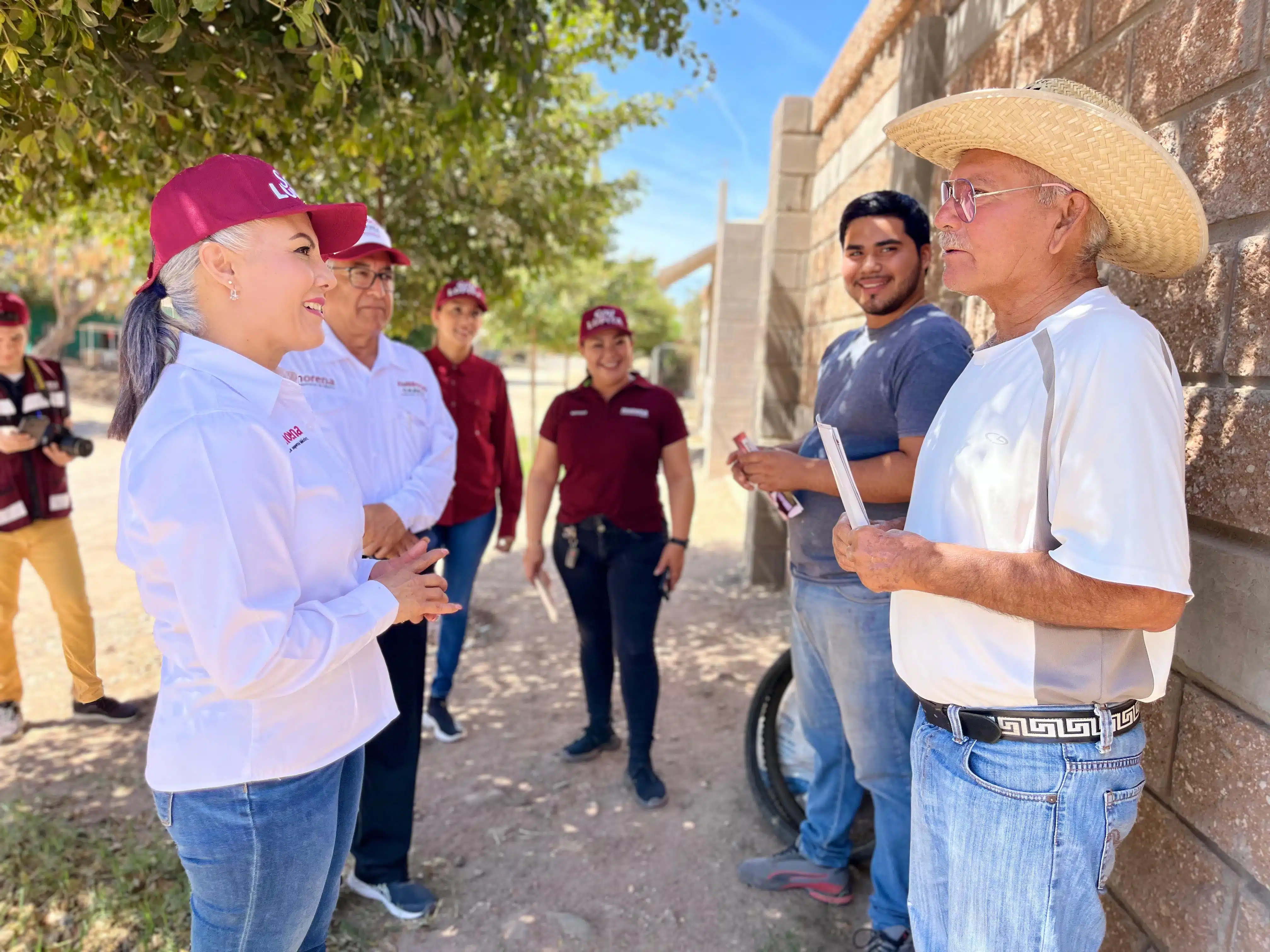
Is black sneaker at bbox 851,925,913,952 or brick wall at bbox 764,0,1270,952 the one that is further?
black sneaker at bbox 851,925,913,952

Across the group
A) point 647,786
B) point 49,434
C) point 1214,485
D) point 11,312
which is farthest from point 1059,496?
point 11,312

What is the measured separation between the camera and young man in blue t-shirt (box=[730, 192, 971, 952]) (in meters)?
2.35

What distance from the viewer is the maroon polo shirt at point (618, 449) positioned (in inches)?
143

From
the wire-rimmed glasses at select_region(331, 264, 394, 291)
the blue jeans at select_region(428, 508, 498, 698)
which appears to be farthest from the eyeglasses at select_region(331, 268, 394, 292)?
the blue jeans at select_region(428, 508, 498, 698)

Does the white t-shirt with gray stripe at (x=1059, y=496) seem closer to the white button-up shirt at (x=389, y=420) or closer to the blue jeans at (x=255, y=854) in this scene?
the blue jeans at (x=255, y=854)

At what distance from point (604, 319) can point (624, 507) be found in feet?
2.85

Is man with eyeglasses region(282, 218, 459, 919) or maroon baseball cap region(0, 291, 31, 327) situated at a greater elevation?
maroon baseball cap region(0, 291, 31, 327)

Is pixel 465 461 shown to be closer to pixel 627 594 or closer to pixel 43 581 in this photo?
pixel 627 594

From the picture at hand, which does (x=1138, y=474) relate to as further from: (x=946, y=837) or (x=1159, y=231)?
(x=946, y=837)

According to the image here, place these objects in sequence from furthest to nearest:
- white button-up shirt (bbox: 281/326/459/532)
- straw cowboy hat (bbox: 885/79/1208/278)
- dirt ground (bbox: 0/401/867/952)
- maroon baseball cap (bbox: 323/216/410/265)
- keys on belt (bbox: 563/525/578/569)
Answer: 1. keys on belt (bbox: 563/525/578/569)
2. dirt ground (bbox: 0/401/867/952)
3. maroon baseball cap (bbox: 323/216/410/265)
4. white button-up shirt (bbox: 281/326/459/532)
5. straw cowboy hat (bbox: 885/79/1208/278)

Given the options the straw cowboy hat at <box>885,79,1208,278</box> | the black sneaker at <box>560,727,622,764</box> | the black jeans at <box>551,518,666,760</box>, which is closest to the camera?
the straw cowboy hat at <box>885,79,1208,278</box>

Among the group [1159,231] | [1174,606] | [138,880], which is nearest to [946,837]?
[1174,606]

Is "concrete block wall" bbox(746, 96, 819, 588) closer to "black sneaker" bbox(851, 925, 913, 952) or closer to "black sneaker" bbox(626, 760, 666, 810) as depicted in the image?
"black sneaker" bbox(626, 760, 666, 810)

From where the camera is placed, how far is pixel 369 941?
9.11 ft
